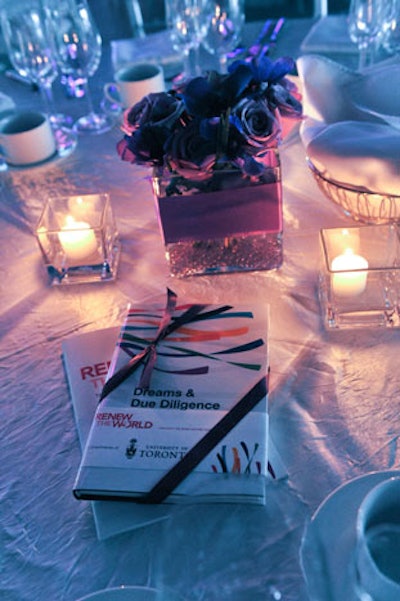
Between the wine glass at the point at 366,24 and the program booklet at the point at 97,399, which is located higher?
the wine glass at the point at 366,24

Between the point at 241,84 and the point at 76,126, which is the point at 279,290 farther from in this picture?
the point at 76,126

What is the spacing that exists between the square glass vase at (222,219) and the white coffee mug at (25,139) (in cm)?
47

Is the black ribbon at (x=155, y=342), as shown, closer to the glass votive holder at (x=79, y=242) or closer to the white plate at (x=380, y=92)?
the glass votive holder at (x=79, y=242)

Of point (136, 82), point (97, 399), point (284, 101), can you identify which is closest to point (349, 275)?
point (284, 101)

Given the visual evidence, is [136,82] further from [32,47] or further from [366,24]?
[366,24]

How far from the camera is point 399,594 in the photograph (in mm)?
372

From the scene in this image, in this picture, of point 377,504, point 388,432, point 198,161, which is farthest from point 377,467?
point 198,161

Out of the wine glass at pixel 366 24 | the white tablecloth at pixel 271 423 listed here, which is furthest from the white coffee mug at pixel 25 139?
the wine glass at pixel 366 24

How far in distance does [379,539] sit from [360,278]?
0.36m

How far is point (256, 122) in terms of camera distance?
69 cm

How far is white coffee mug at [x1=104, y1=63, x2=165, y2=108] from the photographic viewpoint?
1210 millimetres

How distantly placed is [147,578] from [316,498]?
0.17 meters

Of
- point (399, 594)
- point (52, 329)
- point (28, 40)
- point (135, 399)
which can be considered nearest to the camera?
point (399, 594)

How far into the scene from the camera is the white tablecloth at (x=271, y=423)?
525mm
